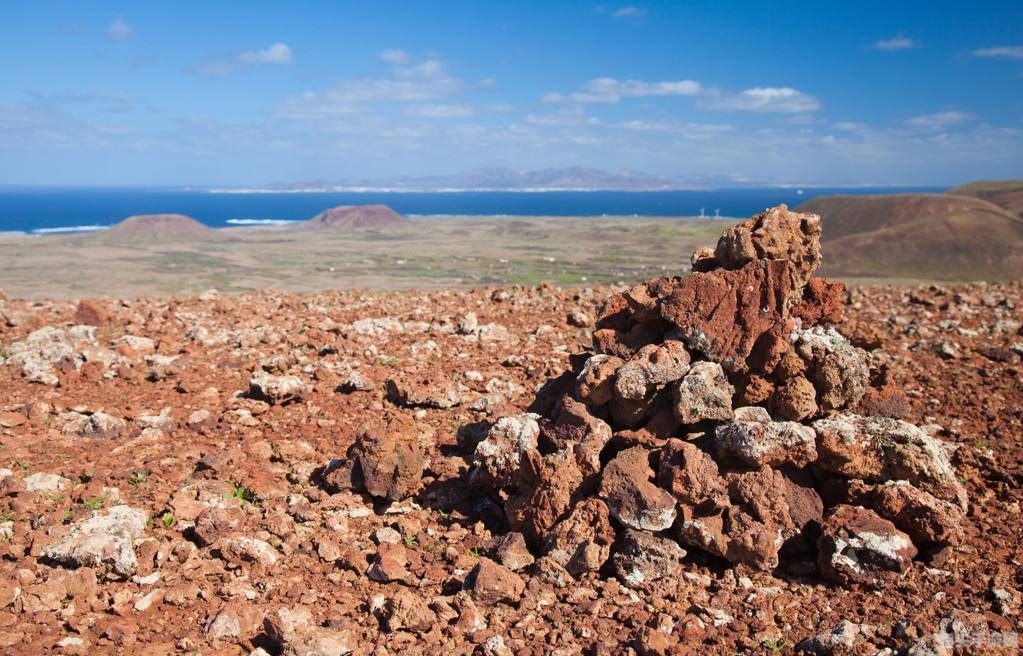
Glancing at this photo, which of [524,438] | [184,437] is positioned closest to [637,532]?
[524,438]

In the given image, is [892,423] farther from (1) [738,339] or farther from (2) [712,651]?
(2) [712,651]

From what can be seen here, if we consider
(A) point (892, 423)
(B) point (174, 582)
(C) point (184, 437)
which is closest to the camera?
(B) point (174, 582)

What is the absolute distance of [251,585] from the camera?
6.11m

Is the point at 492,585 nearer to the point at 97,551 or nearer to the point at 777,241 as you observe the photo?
the point at 97,551

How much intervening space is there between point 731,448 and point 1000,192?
142153 millimetres

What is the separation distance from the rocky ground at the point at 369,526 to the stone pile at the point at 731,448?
11 centimetres

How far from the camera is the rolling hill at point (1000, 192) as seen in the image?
109 m

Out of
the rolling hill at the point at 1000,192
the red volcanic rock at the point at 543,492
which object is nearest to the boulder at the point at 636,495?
the red volcanic rock at the point at 543,492

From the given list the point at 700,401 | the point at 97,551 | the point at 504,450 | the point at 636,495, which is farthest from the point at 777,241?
the point at 97,551

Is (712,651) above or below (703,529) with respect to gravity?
below

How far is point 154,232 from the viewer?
103 meters

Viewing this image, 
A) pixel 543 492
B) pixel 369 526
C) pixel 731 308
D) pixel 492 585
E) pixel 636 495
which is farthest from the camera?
pixel 731 308

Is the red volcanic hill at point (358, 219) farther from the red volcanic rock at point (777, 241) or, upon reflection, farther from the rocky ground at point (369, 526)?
the red volcanic rock at point (777, 241)

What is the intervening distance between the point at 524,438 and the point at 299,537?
2308 mm
